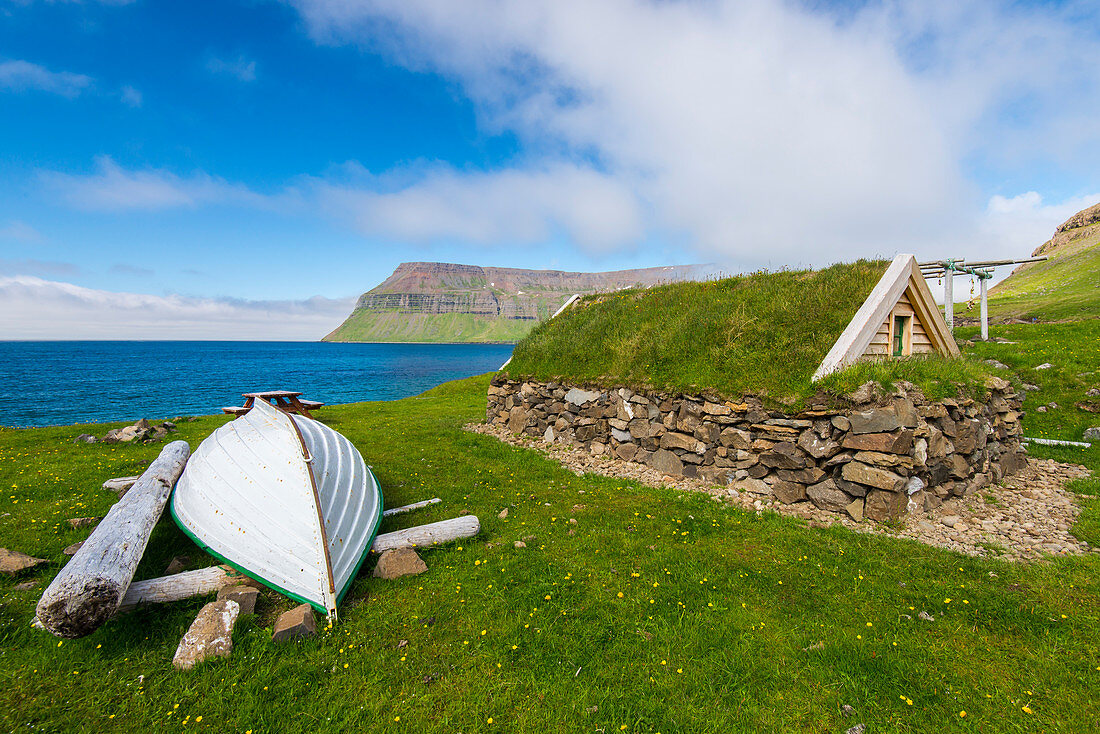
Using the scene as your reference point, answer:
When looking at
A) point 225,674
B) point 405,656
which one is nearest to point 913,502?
point 405,656

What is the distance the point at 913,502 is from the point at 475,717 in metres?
9.08

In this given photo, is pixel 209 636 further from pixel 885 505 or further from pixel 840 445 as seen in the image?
pixel 885 505

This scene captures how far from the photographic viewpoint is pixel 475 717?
406 centimetres

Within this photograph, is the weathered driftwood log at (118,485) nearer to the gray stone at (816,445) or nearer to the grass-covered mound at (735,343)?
the grass-covered mound at (735,343)

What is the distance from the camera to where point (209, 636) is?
4.76m

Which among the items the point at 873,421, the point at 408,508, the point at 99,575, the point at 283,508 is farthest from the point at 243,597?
the point at 873,421

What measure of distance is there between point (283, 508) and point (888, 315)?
46.2 feet

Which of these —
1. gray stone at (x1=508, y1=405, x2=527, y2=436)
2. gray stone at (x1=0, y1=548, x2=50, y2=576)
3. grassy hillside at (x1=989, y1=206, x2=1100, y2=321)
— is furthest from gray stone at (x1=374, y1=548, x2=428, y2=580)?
grassy hillside at (x1=989, y1=206, x2=1100, y2=321)

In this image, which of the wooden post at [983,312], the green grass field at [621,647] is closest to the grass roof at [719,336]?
the green grass field at [621,647]

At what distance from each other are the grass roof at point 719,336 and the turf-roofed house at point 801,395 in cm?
5

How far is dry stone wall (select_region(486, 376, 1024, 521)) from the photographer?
8.39m

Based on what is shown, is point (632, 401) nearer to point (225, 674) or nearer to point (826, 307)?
point (826, 307)

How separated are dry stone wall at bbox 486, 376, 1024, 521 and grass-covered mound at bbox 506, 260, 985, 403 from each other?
1.61 ft

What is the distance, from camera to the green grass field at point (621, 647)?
4066mm
